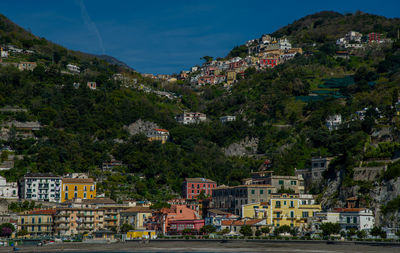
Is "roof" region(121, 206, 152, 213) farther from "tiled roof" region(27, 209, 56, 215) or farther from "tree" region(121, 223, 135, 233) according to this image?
"tiled roof" region(27, 209, 56, 215)

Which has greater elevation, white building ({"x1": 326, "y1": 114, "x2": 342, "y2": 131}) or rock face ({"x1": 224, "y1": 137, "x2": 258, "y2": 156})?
white building ({"x1": 326, "y1": 114, "x2": 342, "y2": 131})

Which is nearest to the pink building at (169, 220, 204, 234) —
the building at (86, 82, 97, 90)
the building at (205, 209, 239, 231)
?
the building at (205, 209, 239, 231)

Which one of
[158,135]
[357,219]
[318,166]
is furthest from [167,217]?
[158,135]

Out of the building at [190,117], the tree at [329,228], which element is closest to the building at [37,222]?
the tree at [329,228]

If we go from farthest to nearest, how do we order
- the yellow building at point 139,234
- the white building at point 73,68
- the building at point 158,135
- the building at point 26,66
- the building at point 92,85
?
the white building at point 73,68, the building at point 26,66, the building at point 92,85, the building at point 158,135, the yellow building at point 139,234

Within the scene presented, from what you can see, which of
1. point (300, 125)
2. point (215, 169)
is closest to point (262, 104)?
point (300, 125)

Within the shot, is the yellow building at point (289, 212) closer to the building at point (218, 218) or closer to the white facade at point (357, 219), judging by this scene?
the white facade at point (357, 219)
